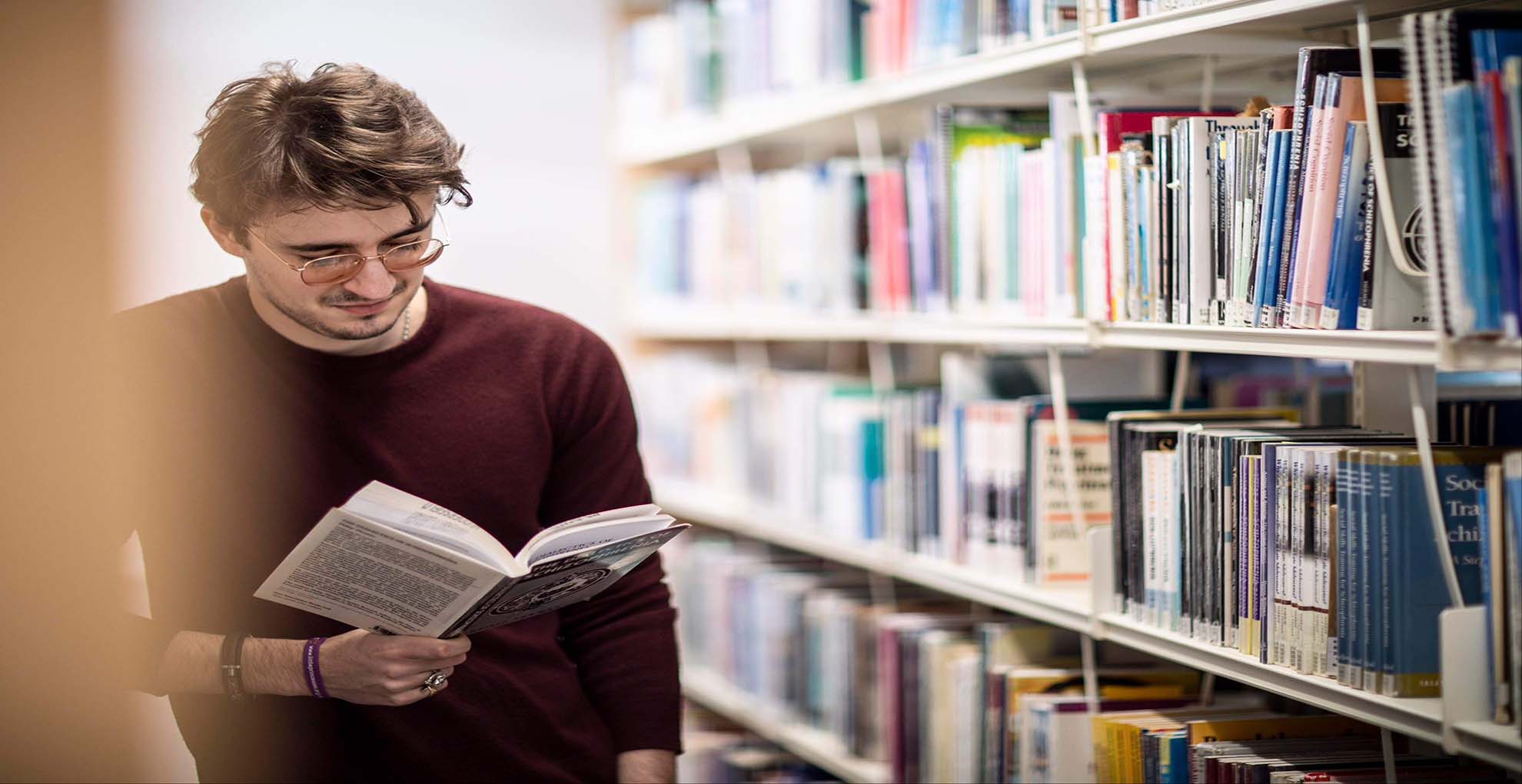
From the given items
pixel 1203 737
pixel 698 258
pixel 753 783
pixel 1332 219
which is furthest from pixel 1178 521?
pixel 698 258

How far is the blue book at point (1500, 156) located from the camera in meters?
1.15

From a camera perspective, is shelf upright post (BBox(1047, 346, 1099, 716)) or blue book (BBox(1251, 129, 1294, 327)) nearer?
blue book (BBox(1251, 129, 1294, 327))

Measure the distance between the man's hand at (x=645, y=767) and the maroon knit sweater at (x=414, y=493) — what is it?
0.01 m

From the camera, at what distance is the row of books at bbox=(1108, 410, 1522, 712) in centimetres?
133

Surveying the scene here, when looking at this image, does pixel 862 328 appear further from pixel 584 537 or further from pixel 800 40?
pixel 584 537

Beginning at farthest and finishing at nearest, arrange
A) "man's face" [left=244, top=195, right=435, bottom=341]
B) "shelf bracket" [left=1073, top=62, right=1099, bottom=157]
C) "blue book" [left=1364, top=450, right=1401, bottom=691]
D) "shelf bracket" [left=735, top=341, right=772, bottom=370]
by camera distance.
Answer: "shelf bracket" [left=735, top=341, right=772, bottom=370]
"shelf bracket" [left=1073, top=62, right=1099, bottom=157]
"man's face" [left=244, top=195, right=435, bottom=341]
"blue book" [left=1364, top=450, right=1401, bottom=691]

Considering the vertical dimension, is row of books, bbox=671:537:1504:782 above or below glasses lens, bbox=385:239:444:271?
below

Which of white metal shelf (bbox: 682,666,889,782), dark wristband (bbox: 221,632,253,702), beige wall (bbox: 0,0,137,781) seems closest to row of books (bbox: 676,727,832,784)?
white metal shelf (bbox: 682,666,889,782)

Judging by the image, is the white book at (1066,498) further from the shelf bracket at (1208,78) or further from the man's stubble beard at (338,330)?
the man's stubble beard at (338,330)

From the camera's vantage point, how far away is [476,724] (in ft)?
5.28

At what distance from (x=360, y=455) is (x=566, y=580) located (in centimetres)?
33

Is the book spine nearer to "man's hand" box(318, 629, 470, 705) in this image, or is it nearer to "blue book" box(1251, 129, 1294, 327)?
"blue book" box(1251, 129, 1294, 327)

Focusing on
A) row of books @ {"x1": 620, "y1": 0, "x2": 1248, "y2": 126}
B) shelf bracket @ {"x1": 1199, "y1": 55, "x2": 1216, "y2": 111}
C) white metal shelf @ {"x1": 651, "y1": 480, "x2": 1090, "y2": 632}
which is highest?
row of books @ {"x1": 620, "y1": 0, "x2": 1248, "y2": 126}

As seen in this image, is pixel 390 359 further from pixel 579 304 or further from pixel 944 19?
pixel 579 304
